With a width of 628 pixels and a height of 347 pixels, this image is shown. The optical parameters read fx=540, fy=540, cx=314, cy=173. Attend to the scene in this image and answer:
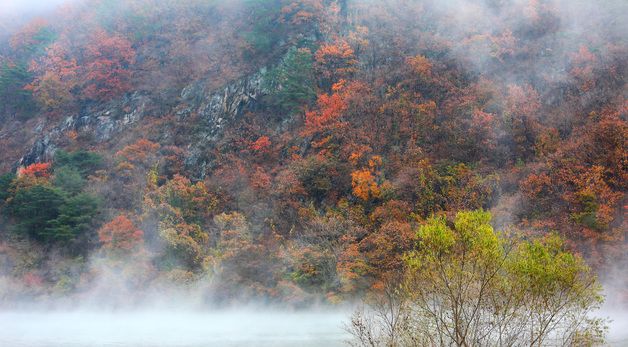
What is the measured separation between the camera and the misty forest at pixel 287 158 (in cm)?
3797

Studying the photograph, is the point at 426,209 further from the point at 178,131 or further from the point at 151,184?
the point at 178,131

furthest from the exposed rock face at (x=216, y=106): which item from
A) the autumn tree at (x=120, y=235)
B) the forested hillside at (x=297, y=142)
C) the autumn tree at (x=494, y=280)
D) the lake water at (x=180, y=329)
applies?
the autumn tree at (x=494, y=280)

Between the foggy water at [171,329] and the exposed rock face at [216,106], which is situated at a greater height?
the exposed rock face at [216,106]

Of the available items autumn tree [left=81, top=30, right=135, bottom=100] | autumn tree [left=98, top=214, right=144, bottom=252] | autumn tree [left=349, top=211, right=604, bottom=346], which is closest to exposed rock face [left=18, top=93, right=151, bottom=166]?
autumn tree [left=81, top=30, right=135, bottom=100]

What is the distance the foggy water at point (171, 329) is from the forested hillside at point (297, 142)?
1.51 m

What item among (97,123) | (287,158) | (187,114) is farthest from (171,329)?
(97,123)

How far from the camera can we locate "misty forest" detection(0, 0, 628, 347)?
3797cm

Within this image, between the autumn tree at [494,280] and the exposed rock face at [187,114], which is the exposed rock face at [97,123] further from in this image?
the autumn tree at [494,280]

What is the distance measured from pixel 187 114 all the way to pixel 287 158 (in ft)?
51.1

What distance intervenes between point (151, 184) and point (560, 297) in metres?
44.4

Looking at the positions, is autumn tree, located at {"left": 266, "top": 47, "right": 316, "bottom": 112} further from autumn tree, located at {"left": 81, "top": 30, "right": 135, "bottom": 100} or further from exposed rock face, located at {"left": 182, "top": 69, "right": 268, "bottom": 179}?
autumn tree, located at {"left": 81, "top": 30, "right": 135, "bottom": 100}

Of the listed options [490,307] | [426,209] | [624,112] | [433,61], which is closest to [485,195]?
[426,209]

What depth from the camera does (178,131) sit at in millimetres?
62125

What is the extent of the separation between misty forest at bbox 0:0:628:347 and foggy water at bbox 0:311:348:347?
0.25m
